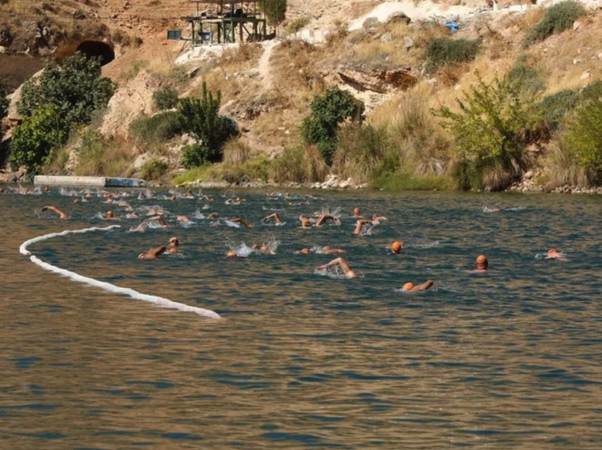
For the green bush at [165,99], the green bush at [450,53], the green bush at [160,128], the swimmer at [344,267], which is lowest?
the swimmer at [344,267]

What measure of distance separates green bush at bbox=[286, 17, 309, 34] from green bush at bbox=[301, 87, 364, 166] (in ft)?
49.6

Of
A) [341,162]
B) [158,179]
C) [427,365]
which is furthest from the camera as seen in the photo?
[158,179]

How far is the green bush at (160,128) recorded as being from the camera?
72188 mm

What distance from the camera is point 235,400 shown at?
13.2m

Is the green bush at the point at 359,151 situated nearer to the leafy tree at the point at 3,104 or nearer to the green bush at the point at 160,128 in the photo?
the green bush at the point at 160,128

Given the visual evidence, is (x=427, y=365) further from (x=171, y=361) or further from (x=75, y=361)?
(x=75, y=361)

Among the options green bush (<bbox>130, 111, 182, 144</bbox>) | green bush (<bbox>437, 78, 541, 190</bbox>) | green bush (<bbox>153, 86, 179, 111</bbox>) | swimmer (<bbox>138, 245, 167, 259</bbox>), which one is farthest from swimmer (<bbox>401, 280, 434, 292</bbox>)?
green bush (<bbox>153, 86, 179, 111</bbox>)

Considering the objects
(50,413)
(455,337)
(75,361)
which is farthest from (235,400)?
(455,337)

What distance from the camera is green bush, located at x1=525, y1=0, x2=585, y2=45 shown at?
218 ft

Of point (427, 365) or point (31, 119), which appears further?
point (31, 119)

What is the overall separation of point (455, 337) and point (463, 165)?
131ft

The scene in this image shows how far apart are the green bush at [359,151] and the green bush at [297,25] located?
20.7 metres

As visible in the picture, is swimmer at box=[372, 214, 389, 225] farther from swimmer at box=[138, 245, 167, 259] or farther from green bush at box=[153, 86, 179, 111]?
green bush at box=[153, 86, 179, 111]

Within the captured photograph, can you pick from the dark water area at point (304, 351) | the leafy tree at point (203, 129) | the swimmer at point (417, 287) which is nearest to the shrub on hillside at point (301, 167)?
the leafy tree at point (203, 129)
